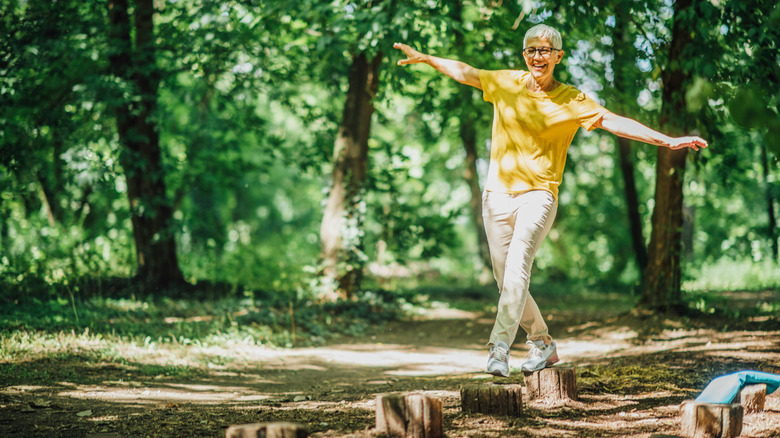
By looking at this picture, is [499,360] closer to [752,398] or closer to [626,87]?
[752,398]

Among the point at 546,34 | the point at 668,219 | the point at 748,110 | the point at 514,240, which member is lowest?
the point at 514,240

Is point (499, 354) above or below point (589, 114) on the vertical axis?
below

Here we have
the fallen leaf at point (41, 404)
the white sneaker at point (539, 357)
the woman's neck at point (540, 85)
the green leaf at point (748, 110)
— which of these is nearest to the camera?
the green leaf at point (748, 110)

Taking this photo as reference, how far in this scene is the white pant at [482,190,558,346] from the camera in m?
4.01

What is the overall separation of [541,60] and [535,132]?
18.3 inches

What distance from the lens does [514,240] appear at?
4.09 m

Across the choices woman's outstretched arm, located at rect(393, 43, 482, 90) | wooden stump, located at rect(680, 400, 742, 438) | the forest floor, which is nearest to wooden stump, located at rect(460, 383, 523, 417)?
the forest floor

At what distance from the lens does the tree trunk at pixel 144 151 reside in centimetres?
962

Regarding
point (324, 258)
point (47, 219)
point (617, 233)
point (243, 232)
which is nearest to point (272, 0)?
point (324, 258)

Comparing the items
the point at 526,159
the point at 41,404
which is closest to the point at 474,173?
the point at 526,159

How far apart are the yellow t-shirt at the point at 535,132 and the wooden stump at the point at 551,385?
122cm

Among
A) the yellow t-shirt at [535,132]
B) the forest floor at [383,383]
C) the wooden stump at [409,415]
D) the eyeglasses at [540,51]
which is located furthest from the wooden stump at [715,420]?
the eyeglasses at [540,51]

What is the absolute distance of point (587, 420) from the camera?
3973mm

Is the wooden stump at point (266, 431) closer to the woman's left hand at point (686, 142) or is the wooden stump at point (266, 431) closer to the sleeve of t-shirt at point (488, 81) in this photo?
the sleeve of t-shirt at point (488, 81)
